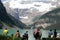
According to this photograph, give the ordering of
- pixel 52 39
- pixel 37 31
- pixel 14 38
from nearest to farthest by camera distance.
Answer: pixel 14 38 → pixel 37 31 → pixel 52 39

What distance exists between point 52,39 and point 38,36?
10.5 ft

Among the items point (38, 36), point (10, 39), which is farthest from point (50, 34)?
point (10, 39)

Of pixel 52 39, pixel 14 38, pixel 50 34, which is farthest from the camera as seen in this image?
pixel 50 34

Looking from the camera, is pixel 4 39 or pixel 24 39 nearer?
pixel 4 39

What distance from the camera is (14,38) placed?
850 inches

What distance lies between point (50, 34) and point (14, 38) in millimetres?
9222

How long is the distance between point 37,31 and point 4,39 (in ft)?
11.5

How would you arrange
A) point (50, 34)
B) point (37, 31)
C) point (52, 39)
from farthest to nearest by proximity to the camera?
1. point (50, 34)
2. point (52, 39)
3. point (37, 31)

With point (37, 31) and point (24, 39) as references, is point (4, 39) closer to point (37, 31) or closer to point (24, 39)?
point (37, 31)

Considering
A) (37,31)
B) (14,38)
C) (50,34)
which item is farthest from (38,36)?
(50,34)

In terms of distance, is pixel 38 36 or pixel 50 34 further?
pixel 50 34

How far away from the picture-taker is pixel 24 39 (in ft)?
90.3

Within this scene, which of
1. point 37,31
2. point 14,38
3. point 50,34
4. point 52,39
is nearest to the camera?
point 14,38

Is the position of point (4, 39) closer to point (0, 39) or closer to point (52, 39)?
point (0, 39)
